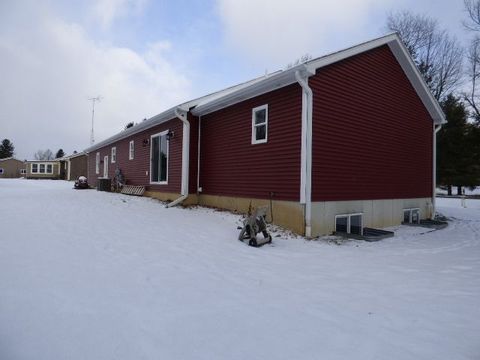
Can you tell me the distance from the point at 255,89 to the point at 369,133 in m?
3.83

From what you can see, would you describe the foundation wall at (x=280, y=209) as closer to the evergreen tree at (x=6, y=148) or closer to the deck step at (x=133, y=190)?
the deck step at (x=133, y=190)

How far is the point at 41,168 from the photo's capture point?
4547 cm

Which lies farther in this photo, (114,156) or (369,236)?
(114,156)

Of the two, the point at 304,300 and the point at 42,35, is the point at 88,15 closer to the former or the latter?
the point at 42,35

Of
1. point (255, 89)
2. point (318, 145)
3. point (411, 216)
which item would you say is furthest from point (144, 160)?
point (411, 216)

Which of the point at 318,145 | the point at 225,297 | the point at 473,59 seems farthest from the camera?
the point at 473,59

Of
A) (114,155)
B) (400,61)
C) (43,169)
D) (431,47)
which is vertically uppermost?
(431,47)

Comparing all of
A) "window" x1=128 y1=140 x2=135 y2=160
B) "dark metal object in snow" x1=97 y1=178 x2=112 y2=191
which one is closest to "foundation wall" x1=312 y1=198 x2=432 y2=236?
"window" x1=128 y1=140 x2=135 y2=160

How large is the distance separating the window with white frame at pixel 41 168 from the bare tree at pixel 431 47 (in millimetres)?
44802

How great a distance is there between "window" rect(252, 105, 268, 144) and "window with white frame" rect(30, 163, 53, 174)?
44593 millimetres

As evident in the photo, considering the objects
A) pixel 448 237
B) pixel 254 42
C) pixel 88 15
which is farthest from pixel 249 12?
pixel 448 237

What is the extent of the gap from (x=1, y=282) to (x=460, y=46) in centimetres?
3106

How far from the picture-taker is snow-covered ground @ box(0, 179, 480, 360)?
9.27 ft

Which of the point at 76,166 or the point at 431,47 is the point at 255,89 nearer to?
the point at 431,47
